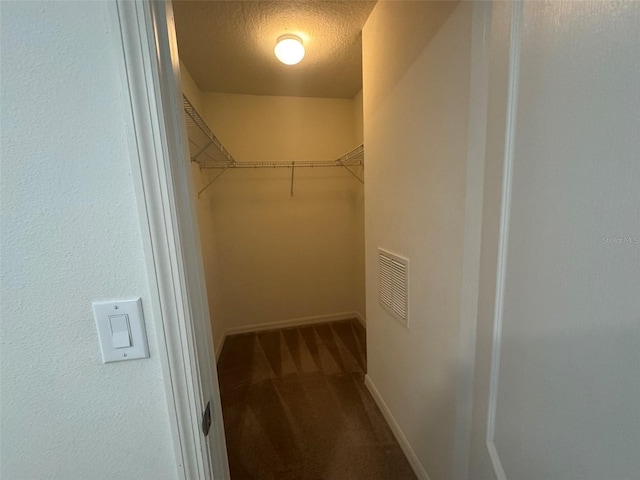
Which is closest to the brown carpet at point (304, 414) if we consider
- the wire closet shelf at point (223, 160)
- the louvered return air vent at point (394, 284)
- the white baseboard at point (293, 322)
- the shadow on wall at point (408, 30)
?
the white baseboard at point (293, 322)

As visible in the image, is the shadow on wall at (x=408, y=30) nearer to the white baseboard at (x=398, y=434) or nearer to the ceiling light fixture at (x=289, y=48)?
the ceiling light fixture at (x=289, y=48)

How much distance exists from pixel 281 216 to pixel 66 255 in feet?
7.81

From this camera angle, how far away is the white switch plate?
0.47 metres

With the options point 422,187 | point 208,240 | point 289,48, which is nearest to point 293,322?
point 208,240

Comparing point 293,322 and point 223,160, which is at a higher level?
point 223,160

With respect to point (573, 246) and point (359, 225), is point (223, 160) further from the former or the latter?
point (573, 246)

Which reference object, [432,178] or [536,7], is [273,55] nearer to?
[432,178]

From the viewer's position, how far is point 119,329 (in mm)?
473

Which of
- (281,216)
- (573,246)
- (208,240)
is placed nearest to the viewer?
(573,246)

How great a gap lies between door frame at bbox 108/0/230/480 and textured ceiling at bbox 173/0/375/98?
1300 millimetres

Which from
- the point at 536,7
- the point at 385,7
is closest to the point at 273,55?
the point at 385,7

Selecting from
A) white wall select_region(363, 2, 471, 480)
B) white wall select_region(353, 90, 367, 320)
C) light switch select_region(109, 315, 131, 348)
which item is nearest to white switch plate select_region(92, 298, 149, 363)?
light switch select_region(109, 315, 131, 348)

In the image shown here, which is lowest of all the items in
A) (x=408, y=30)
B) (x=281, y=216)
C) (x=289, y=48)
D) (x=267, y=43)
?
(x=281, y=216)

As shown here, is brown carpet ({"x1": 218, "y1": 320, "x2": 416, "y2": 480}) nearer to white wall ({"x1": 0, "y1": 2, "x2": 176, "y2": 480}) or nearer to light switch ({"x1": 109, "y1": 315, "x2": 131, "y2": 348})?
white wall ({"x1": 0, "y1": 2, "x2": 176, "y2": 480})
